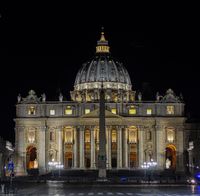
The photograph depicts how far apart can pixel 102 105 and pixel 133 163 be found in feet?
185

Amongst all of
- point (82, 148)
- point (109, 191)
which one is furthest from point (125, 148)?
point (109, 191)

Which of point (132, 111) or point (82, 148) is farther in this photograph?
point (132, 111)

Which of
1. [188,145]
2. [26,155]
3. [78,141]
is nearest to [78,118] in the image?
[78,141]

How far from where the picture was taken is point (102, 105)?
92188 millimetres

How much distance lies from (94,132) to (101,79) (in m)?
28.3

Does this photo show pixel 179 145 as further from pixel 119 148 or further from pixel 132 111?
pixel 119 148

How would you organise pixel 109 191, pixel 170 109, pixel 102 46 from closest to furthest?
pixel 109 191
pixel 170 109
pixel 102 46

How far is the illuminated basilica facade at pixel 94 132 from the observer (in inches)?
5689

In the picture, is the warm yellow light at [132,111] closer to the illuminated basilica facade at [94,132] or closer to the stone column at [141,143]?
the illuminated basilica facade at [94,132]

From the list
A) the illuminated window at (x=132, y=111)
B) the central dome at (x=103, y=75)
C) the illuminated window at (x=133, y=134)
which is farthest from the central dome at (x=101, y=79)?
the illuminated window at (x=133, y=134)

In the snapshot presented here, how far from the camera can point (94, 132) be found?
145125mm

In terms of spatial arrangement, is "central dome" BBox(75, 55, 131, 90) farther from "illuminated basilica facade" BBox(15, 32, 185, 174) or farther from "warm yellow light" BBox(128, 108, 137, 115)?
"warm yellow light" BBox(128, 108, 137, 115)

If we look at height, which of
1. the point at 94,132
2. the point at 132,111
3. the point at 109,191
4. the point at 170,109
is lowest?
the point at 109,191

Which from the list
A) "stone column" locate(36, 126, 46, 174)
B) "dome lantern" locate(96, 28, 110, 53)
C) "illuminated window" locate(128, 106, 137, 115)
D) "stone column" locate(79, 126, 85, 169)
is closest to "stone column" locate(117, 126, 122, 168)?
"illuminated window" locate(128, 106, 137, 115)
